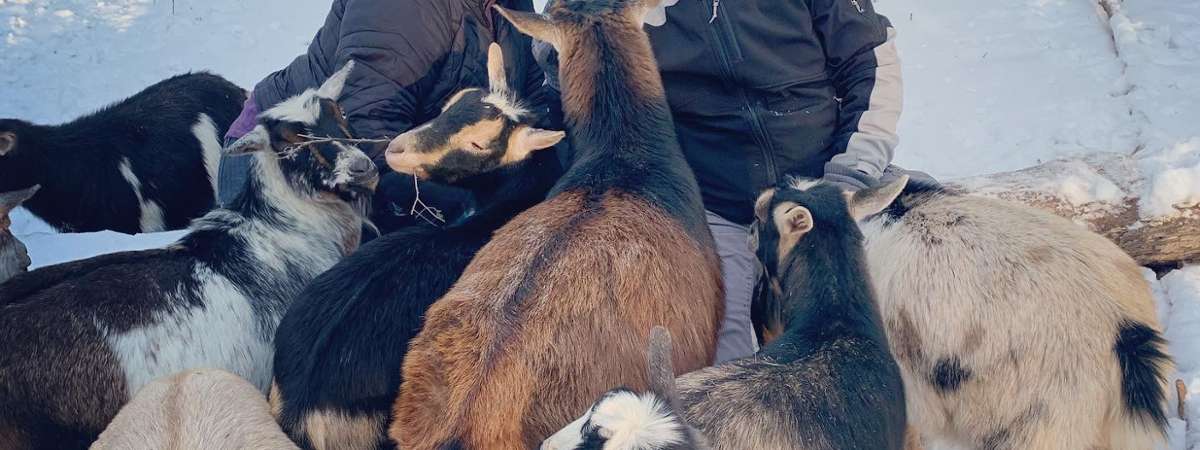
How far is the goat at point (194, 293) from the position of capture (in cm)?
337

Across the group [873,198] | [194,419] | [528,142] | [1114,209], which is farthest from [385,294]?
[1114,209]

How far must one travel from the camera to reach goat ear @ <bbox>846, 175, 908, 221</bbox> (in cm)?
356

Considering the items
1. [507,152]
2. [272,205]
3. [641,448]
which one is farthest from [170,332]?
[641,448]

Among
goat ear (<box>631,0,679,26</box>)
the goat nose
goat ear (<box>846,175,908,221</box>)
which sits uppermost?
goat ear (<box>631,0,679,26</box>)

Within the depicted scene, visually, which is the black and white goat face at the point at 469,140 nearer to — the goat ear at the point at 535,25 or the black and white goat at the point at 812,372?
the goat ear at the point at 535,25

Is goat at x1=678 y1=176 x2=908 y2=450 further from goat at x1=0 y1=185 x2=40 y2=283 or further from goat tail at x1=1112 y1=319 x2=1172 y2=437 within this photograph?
goat at x1=0 y1=185 x2=40 y2=283

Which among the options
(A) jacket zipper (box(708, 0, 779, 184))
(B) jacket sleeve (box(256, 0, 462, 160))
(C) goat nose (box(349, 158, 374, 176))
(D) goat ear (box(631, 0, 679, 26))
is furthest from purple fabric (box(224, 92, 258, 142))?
(A) jacket zipper (box(708, 0, 779, 184))

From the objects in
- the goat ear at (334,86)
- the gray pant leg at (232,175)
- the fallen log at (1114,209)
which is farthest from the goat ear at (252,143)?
the fallen log at (1114,209)

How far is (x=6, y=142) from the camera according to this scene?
17.4 feet

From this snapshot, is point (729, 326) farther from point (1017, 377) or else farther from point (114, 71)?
point (114, 71)

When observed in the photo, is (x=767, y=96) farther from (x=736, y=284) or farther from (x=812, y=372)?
(x=812, y=372)

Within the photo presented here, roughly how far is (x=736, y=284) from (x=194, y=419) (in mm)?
2189

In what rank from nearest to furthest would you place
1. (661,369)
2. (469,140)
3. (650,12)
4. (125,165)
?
(661,369) → (469,140) → (650,12) → (125,165)

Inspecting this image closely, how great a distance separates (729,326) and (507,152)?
3.70 feet
